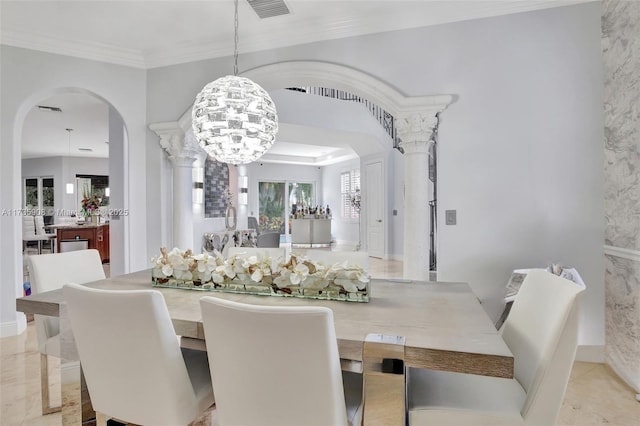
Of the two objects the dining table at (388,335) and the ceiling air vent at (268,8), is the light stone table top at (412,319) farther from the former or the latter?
the ceiling air vent at (268,8)

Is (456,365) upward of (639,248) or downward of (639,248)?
downward

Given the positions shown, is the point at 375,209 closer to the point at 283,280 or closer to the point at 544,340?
the point at 283,280

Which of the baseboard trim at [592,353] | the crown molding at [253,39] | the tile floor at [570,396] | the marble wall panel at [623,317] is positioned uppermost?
the crown molding at [253,39]

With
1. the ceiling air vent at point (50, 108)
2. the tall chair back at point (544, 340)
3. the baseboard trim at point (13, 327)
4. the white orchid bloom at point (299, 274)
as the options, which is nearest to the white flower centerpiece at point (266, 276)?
the white orchid bloom at point (299, 274)

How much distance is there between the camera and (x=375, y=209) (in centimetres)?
838

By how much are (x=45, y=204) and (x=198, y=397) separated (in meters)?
12.7

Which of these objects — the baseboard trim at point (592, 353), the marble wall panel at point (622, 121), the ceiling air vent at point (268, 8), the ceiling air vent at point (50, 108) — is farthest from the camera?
the ceiling air vent at point (50, 108)

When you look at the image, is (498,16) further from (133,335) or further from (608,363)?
(133,335)

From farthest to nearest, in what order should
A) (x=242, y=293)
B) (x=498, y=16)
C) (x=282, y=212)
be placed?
(x=282, y=212), (x=498, y=16), (x=242, y=293)

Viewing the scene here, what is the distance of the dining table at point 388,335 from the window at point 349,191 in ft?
28.1

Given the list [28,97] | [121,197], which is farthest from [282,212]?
[28,97]

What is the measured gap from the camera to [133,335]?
1.29 metres

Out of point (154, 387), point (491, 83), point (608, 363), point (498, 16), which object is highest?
point (498, 16)

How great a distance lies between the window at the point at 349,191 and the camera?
10.6 metres
